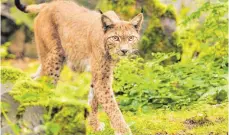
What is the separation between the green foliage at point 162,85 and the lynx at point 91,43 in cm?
116

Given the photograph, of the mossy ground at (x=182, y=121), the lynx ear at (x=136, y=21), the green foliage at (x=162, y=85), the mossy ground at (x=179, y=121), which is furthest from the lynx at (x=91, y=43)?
the green foliage at (x=162, y=85)

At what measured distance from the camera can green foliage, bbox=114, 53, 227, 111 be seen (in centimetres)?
896

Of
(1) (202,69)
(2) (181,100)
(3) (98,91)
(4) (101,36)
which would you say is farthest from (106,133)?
(1) (202,69)

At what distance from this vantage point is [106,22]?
721 cm

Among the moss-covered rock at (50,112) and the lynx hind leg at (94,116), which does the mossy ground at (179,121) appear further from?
the moss-covered rock at (50,112)

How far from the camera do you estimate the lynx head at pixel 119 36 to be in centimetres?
705

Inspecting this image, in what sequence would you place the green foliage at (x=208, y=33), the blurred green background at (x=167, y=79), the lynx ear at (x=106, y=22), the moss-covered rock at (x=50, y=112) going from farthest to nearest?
the green foliage at (x=208, y=33) < the blurred green background at (x=167, y=79) < the lynx ear at (x=106, y=22) < the moss-covered rock at (x=50, y=112)

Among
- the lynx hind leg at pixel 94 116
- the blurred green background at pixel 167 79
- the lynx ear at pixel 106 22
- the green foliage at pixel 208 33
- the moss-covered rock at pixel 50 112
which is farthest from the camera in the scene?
the green foliage at pixel 208 33

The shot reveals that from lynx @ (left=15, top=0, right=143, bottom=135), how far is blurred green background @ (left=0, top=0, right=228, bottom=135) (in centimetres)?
20

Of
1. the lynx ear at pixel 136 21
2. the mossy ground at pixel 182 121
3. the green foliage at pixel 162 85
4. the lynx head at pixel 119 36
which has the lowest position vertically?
the mossy ground at pixel 182 121

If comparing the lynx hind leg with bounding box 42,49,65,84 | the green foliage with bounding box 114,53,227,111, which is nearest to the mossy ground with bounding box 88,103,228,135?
the green foliage with bounding box 114,53,227,111

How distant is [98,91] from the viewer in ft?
24.4

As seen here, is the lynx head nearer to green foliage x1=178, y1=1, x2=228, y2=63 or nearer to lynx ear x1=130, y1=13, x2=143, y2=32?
lynx ear x1=130, y1=13, x2=143, y2=32

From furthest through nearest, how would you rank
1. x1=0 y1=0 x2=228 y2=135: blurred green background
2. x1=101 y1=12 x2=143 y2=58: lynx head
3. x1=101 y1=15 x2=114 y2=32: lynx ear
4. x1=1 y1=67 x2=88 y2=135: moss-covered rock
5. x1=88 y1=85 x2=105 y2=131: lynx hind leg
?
1. x1=88 y1=85 x2=105 y2=131: lynx hind leg
2. x1=0 y1=0 x2=228 y2=135: blurred green background
3. x1=101 y1=15 x2=114 y2=32: lynx ear
4. x1=101 y1=12 x2=143 y2=58: lynx head
5. x1=1 y1=67 x2=88 y2=135: moss-covered rock
